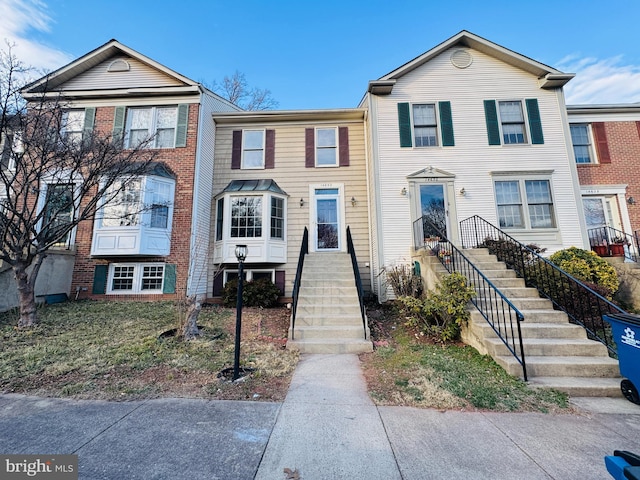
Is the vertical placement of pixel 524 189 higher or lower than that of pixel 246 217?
higher

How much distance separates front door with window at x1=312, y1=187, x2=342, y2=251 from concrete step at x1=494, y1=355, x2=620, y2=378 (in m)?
6.65

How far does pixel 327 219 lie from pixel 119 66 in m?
10.1

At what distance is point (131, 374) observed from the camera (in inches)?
157

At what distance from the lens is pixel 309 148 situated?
10.6 meters

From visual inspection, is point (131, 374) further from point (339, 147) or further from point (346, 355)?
point (339, 147)

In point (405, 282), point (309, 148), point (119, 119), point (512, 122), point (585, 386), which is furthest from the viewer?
point (309, 148)

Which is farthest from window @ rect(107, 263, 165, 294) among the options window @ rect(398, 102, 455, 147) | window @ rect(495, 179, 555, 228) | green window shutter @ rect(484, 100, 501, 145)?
green window shutter @ rect(484, 100, 501, 145)

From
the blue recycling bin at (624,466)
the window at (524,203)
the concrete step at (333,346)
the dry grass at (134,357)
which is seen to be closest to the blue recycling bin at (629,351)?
the blue recycling bin at (624,466)

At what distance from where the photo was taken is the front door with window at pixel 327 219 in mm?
10125

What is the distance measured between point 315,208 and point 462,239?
17.2ft

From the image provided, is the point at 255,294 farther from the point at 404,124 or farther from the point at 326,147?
the point at 404,124

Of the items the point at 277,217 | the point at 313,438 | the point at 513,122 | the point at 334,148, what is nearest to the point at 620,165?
the point at 513,122

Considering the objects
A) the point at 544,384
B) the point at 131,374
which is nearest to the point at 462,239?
the point at 544,384

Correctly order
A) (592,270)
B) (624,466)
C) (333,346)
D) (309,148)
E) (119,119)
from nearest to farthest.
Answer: (624,466) < (333,346) < (592,270) < (119,119) < (309,148)
